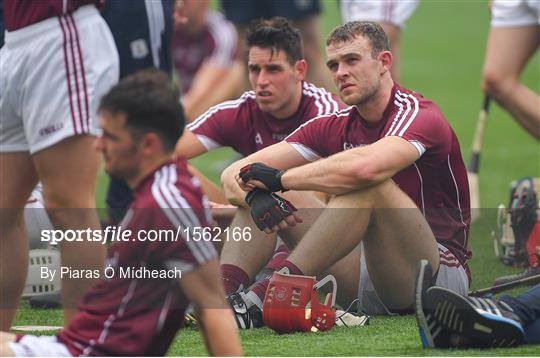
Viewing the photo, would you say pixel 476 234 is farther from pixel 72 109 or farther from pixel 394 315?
pixel 72 109

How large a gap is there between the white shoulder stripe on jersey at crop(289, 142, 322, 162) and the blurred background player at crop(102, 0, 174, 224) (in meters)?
1.44

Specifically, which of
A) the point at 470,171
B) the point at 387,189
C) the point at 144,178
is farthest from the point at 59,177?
the point at 470,171

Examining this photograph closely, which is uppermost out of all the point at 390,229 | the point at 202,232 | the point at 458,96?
the point at 202,232

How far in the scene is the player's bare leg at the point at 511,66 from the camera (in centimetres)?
825

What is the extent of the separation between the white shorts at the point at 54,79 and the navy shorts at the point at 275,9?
6.66 metres

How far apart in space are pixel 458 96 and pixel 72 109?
1020 centimetres

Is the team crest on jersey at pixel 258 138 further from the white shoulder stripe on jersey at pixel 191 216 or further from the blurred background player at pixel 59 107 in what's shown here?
the white shoulder stripe on jersey at pixel 191 216

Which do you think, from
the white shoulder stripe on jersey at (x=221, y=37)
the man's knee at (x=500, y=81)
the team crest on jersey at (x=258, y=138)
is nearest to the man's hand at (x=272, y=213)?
the team crest on jersey at (x=258, y=138)

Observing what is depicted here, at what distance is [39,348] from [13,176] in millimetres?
1027

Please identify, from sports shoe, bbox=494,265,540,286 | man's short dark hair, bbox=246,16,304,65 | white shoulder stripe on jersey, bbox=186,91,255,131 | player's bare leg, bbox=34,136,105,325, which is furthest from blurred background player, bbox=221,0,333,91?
player's bare leg, bbox=34,136,105,325

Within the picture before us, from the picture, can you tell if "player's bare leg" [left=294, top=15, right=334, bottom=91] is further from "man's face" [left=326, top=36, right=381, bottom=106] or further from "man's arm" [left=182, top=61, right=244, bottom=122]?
"man's face" [left=326, top=36, right=381, bottom=106]

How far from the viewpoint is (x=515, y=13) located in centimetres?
822

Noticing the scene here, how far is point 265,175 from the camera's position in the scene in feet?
19.5

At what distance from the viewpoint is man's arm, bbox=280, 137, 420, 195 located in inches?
223
